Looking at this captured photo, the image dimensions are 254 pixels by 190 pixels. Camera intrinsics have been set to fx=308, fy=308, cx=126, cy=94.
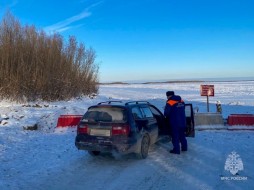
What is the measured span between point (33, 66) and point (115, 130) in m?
15.1

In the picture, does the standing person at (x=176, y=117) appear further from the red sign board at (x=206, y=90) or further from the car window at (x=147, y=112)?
the red sign board at (x=206, y=90)

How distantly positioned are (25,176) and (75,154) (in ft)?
6.79

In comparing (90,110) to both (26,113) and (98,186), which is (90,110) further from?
(26,113)

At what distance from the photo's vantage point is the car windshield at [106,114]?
771 cm

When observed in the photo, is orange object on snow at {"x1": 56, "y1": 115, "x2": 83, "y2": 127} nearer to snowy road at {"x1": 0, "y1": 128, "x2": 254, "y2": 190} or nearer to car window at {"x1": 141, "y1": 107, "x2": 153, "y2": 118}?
snowy road at {"x1": 0, "y1": 128, "x2": 254, "y2": 190}

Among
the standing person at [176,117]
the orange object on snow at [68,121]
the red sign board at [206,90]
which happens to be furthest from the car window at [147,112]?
the red sign board at [206,90]

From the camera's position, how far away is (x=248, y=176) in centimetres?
646

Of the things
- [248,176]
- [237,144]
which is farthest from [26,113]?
[248,176]

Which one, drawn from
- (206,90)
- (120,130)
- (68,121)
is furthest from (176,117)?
(206,90)

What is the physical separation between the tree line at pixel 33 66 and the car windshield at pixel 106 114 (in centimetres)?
1311

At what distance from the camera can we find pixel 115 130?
24.7 feet

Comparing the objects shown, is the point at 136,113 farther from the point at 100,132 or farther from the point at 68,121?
the point at 68,121

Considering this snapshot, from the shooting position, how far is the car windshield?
25.3ft

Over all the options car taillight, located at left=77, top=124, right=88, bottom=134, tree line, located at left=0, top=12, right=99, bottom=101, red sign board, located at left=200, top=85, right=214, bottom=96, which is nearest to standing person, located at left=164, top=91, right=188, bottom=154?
car taillight, located at left=77, top=124, right=88, bottom=134
